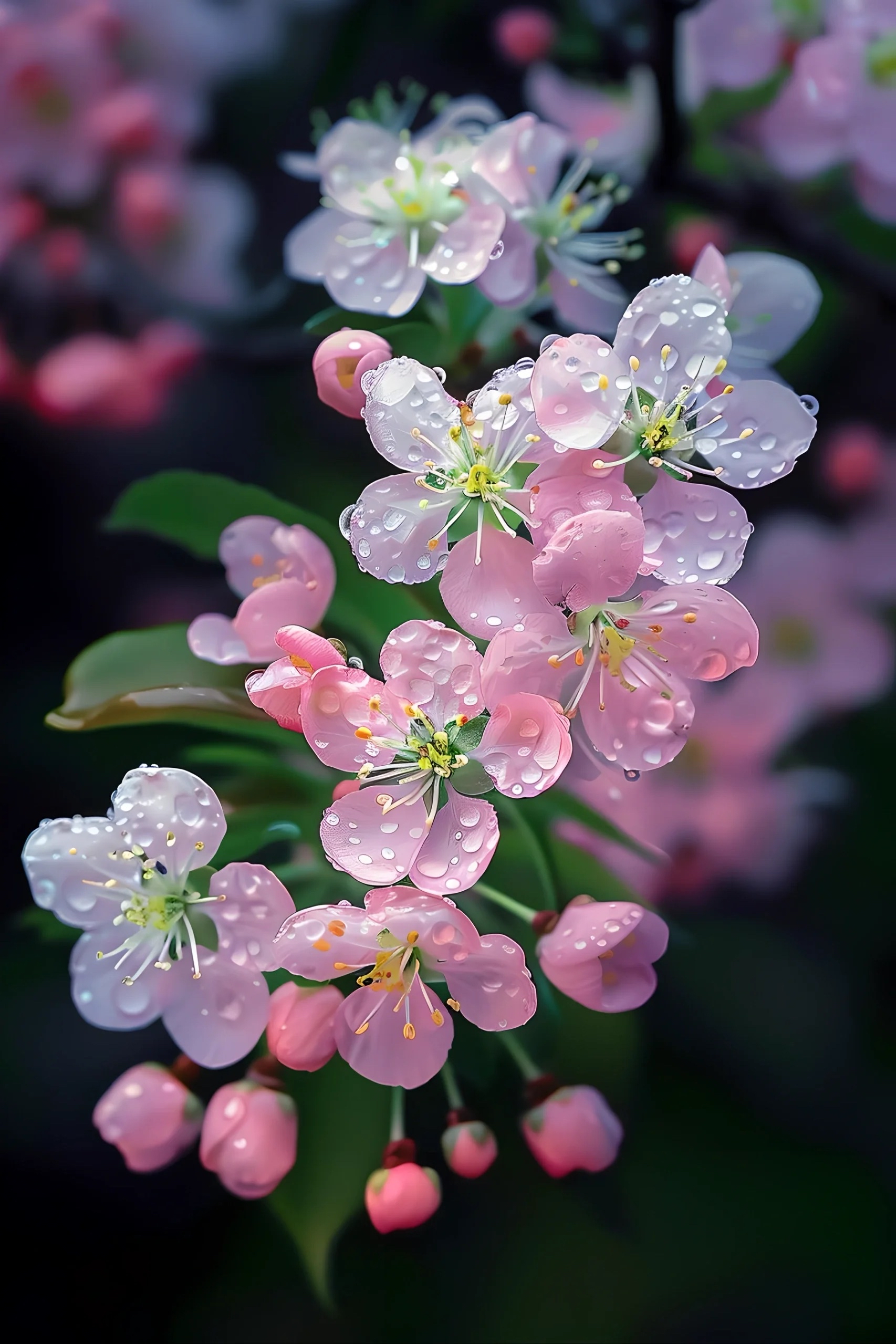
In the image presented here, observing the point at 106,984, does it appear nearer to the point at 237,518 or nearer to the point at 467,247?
the point at 237,518

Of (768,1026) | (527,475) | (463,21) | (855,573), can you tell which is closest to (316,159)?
(463,21)

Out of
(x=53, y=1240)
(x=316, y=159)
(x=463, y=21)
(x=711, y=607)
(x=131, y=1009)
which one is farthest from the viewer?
(x=463, y=21)

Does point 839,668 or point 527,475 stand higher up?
point 527,475

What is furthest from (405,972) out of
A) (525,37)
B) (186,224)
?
(525,37)

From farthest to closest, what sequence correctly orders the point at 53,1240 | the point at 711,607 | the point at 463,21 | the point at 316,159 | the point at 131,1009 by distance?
the point at 463,21
the point at 316,159
the point at 53,1240
the point at 131,1009
the point at 711,607

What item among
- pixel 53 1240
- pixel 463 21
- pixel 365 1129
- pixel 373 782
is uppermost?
pixel 463 21

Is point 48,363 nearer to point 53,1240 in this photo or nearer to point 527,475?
point 527,475
